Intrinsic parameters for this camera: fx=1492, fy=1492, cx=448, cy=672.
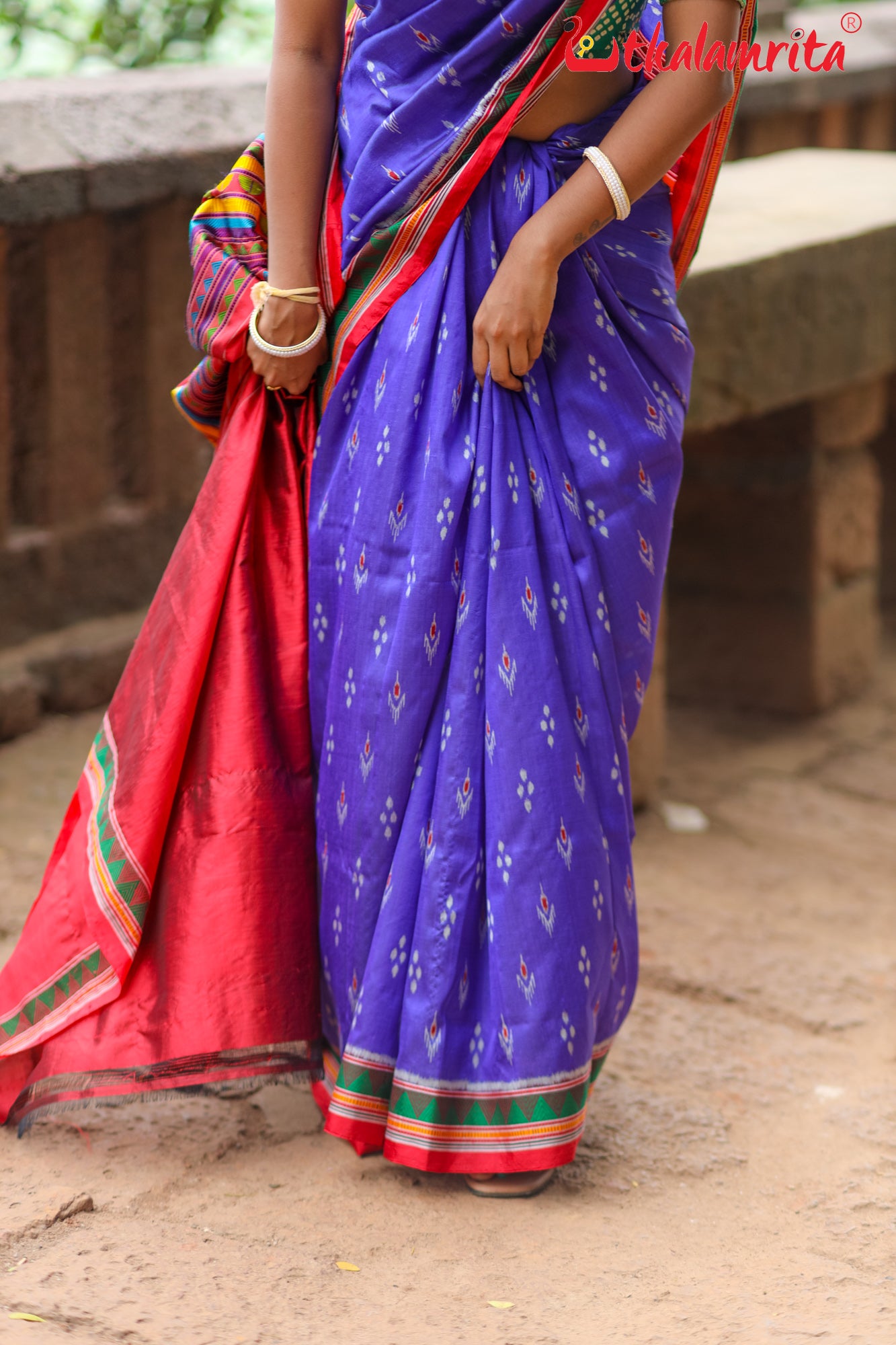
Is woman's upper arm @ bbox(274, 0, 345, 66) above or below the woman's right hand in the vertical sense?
above

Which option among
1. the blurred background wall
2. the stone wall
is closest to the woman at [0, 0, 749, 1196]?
the blurred background wall

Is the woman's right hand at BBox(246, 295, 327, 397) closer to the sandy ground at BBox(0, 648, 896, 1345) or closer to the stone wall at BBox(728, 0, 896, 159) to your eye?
the sandy ground at BBox(0, 648, 896, 1345)

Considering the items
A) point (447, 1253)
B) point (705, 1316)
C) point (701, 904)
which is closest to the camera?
point (705, 1316)

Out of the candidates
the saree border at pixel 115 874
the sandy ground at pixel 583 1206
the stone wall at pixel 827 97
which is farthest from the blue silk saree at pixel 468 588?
the stone wall at pixel 827 97

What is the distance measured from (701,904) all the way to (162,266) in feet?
5.85

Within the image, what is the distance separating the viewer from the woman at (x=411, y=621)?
5.79 ft

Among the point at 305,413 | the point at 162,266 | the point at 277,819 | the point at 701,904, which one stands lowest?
the point at 701,904

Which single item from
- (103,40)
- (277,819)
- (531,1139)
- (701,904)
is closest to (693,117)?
(277,819)

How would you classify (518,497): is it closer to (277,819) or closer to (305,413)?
(305,413)

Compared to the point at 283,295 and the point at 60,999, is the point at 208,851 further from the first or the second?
the point at 283,295

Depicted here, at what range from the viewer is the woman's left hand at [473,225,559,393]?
5.67 ft

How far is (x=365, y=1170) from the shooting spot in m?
1.93

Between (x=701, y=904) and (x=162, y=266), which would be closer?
(x=701, y=904)

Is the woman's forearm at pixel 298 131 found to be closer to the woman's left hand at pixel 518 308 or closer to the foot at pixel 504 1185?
the woman's left hand at pixel 518 308
